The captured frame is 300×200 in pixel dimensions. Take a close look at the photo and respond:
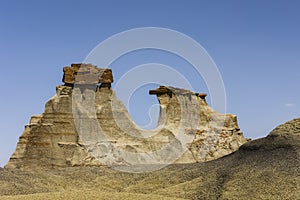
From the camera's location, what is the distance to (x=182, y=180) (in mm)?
25812

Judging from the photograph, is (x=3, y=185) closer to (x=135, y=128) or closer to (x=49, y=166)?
(x=49, y=166)

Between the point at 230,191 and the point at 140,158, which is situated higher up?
the point at 140,158

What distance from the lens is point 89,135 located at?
3769 cm

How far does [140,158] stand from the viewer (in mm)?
39625

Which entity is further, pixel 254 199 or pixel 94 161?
pixel 94 161

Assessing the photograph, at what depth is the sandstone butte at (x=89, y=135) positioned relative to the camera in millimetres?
36375

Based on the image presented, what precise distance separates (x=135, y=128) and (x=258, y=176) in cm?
1936

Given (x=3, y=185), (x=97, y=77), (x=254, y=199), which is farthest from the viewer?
(x=97, y=77)

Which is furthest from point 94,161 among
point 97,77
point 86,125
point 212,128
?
point 212,128

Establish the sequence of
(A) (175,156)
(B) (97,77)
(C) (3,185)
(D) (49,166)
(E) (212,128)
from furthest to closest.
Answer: (E) (212,128) < (A) (175,156) < (B) (97,77) < (D) (49,166) < (C) (3,185)

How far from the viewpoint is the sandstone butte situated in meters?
36.4

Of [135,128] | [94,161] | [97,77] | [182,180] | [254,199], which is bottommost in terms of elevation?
[254,199]

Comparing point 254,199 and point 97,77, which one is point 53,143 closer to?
point 97,77

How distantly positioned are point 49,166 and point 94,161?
339cm
